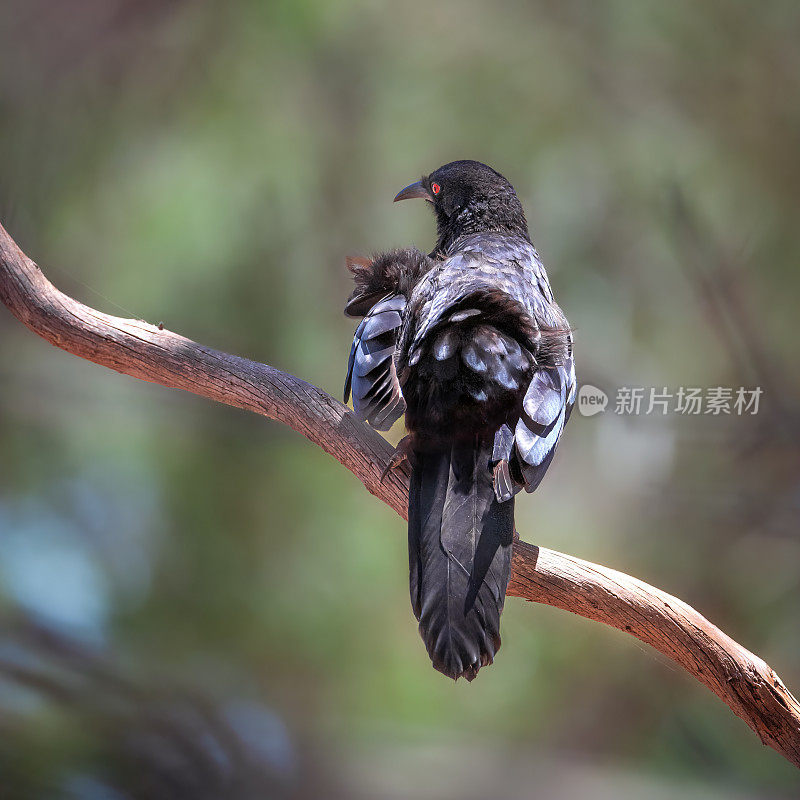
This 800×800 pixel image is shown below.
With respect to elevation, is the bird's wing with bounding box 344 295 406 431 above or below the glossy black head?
below

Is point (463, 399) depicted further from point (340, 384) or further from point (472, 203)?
point (340, 384)

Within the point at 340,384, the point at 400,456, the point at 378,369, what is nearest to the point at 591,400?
the point at 340,384

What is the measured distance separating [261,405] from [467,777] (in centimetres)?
147

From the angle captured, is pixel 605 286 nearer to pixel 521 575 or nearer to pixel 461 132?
pixel 461 132

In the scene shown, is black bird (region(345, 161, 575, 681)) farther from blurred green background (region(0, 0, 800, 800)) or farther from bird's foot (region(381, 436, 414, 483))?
blurred green background (region(0, 0, 800, 800))

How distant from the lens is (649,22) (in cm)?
271

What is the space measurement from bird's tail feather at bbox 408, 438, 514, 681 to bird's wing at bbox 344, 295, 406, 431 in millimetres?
233

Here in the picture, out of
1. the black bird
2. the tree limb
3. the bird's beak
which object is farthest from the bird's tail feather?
the bird's beak

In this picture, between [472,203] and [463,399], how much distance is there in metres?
0.83

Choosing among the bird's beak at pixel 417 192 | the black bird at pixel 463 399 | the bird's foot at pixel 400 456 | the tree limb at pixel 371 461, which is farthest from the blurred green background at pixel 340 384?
the bird's foot at pixel 400 456

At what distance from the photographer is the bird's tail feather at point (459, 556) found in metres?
1.22

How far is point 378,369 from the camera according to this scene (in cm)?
166

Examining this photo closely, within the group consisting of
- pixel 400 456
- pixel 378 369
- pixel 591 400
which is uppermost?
pixel 591 400

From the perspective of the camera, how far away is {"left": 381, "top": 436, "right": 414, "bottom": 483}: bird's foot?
1.46m
